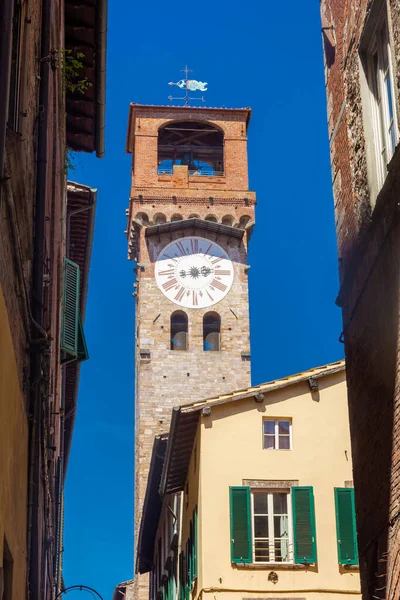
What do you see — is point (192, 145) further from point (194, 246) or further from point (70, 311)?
point (70, 311)

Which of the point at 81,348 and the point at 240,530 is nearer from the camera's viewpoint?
the point at 81,348

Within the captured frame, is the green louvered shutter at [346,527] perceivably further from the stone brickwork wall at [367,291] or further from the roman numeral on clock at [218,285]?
the roman numeral on clock at [218,285]

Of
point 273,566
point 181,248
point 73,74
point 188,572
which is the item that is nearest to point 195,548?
point 188,572

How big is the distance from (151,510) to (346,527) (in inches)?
392

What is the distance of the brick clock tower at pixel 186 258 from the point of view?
39.4 meters

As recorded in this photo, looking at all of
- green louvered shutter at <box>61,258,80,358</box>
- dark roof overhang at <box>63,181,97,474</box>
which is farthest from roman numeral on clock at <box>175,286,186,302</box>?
green louvered shutter at <box>61,258,80,358</box>

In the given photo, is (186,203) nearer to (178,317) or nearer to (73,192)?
(178,317)

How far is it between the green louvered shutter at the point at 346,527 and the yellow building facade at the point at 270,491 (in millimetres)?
15

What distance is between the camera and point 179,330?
135ft

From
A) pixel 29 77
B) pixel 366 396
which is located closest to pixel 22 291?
pixel 29 77

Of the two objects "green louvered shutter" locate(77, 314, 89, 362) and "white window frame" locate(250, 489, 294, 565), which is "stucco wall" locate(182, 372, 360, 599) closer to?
"white window frame" locate(250, 489, 294, 565)

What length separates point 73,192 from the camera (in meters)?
18.4

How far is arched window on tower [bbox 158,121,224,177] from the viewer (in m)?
44.9

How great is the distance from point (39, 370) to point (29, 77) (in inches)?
77.6
